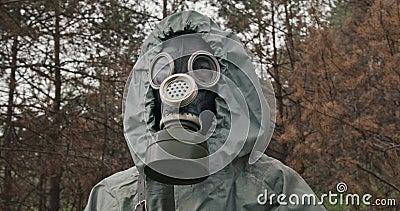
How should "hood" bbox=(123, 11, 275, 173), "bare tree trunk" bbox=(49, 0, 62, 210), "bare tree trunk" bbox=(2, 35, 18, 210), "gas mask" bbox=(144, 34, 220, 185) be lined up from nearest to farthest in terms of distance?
"gas mask" bbox=(144, 34, 220, 185) < "hood" bbox=(123, 11, 275, 173) < "bare tree trunk" bbox=(2, 35, 18, 210) < "bare tree trunk" bbox=(49, 0, 62, 210)

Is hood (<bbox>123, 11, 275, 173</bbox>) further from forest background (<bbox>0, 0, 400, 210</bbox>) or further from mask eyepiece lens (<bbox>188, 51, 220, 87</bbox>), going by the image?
forest background (<bbox>0, 0, 400, 210</bbox>)

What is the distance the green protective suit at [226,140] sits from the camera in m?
1.70

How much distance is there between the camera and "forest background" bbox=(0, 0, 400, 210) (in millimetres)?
4082

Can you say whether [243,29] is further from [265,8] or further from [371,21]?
[371,21]

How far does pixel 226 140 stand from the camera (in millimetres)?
1697

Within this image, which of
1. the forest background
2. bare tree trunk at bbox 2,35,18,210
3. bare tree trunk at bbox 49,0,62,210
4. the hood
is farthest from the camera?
bare tree trunk at bbox 49,0,62,210

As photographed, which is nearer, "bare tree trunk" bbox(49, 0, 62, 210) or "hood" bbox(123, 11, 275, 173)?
"hood" bbox(123, 11, 275, 173)

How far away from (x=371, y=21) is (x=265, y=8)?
112 cm

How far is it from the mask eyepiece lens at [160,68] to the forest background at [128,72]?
2072mm

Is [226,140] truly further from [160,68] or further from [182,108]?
[160,68]

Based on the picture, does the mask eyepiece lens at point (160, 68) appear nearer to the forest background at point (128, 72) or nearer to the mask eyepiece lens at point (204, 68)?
the mask eyepiece lens at point (204, 68)

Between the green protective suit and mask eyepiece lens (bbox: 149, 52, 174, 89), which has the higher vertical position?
mask eyepiece lens (bbox: 149, 52, 174, 89)

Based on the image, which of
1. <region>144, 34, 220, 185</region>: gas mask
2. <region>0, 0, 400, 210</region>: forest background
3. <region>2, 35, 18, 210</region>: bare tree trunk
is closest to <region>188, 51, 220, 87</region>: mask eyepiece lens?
<region>144, 34, 220, 185</region>: gas mask

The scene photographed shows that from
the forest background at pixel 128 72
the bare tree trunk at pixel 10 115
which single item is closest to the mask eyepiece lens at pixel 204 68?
the forest background at pixel 128 72
